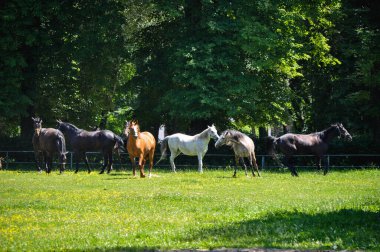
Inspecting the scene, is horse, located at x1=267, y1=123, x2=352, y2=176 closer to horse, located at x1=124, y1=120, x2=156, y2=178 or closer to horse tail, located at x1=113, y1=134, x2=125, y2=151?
horse, located at x1=124, y1=120, x2=156, y2=178

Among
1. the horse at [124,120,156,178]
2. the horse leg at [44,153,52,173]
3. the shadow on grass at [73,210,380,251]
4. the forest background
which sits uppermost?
the forest background

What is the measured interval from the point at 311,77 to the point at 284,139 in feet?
61.7

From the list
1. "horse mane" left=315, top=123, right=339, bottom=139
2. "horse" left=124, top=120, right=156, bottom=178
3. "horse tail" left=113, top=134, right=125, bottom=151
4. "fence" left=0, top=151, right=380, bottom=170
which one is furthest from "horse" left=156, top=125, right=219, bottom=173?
"horse mane" left=315, top=123, right=339, bottom=139

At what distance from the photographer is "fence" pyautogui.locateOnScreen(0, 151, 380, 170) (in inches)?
1594

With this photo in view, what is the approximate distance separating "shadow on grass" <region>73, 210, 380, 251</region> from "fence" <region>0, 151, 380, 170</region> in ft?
75.2

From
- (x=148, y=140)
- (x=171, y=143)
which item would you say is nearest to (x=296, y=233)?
(x=148, y=140)

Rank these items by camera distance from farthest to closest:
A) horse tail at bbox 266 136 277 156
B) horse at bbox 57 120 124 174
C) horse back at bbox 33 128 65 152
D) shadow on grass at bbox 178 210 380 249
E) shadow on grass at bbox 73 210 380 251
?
horse at bbox 57 120 124 174, horse back at bbox 33 128 65 152, horse tail at bbox 266 136 277 156, shadow on grass at bbox 178 210 380 249, shadow on grass at bbox 73 210 380 251

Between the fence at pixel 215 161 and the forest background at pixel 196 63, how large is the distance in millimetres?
635

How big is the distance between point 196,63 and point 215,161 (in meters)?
6.19

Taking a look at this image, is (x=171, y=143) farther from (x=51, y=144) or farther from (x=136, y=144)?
(x=136, y=144)

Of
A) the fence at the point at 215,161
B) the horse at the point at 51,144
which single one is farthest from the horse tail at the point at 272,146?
the horse at the point at 51,144

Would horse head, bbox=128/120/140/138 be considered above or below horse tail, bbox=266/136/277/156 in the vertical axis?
above

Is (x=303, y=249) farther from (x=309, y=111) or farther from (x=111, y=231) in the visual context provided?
(x=309, y=111)

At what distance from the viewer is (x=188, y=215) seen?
1717 centimetres
